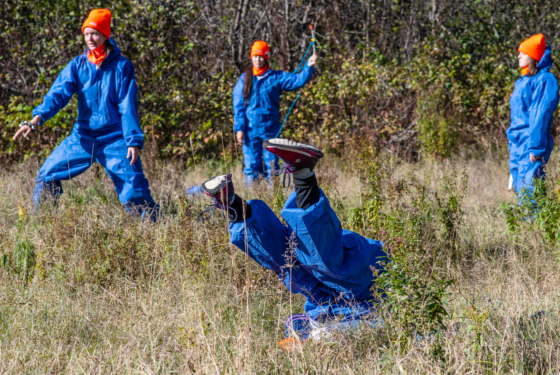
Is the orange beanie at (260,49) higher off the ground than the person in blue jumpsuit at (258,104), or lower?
higher

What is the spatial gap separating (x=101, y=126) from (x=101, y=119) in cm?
6

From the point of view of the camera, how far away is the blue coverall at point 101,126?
14.7 ft

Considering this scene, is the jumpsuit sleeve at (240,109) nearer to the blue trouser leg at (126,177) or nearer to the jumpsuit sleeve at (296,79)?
the jumpsuit sleeve at (296,79)

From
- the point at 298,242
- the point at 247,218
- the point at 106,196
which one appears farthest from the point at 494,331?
the point at 106,196

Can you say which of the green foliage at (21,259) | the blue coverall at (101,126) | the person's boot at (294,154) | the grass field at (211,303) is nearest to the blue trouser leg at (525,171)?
the grass field at (211,303)

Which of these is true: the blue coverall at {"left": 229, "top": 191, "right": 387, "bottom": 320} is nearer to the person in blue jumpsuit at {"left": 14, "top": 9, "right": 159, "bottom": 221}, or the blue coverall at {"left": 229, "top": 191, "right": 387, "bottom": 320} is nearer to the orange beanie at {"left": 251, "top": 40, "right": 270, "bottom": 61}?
the person in blue jumpsuit at {"left": 14, "top": 9, "right": 159, "bottom": 221}

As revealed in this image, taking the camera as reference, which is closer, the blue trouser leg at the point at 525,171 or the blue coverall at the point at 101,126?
the blue coverall at the point at 101,126

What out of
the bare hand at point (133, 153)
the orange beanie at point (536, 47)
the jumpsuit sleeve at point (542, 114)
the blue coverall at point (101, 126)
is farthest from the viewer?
the orange beanie at point (536, 47)

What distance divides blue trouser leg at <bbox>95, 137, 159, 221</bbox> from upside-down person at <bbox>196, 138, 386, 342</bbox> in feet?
6.37

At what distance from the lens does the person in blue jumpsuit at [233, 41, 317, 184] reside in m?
6.35

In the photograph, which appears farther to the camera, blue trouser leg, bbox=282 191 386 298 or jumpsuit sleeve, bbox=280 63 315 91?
jumpsuit sleeve, bbox=280 63 315 91

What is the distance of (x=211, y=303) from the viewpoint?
308cm

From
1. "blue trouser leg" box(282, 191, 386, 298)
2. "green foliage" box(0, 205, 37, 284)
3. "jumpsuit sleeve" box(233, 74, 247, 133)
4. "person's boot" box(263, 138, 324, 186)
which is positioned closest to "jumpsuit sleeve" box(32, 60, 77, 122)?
"green foliage" box(0, 205, 37, 284)

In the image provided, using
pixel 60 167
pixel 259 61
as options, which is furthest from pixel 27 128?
pixel 259 61
